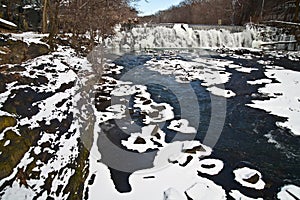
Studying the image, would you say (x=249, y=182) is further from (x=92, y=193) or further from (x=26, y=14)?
(x=26, y=14)

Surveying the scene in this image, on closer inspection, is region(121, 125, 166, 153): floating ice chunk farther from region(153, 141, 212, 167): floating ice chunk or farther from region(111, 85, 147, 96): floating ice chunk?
region(111, 85, 147, 96): floating ice chunk

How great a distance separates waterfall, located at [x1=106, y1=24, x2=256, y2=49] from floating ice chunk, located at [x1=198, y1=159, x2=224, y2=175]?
16465 mm

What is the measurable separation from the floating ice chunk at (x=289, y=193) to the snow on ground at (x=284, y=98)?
2064 mm

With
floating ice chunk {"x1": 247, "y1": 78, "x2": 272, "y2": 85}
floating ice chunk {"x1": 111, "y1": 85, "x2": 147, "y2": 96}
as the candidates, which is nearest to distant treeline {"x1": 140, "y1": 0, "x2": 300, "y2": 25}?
floating ice chunk {"x1": 247, "y1": 78, "x2": 272, "y2": 85}

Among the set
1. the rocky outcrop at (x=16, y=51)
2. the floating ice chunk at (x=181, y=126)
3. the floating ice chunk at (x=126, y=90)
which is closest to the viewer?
the rocky outcrop at (x=16, y=51)

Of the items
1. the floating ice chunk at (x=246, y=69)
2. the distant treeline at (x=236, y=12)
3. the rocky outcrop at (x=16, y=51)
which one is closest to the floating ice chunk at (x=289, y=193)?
the rocky outcrop at (x=16, y=51)

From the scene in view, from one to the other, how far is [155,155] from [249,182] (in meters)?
1.55

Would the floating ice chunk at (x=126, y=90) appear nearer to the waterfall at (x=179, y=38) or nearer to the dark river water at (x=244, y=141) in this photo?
the dark river water at (x=244, y=141)

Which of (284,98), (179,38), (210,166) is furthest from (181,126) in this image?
(179,38)

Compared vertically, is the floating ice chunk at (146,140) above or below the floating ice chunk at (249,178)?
above

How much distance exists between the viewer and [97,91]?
7.81m

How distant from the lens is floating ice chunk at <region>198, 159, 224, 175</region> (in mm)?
4182

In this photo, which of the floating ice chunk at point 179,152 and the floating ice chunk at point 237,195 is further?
the floating ice chunk at point 179,152

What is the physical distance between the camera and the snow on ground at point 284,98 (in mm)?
6334
